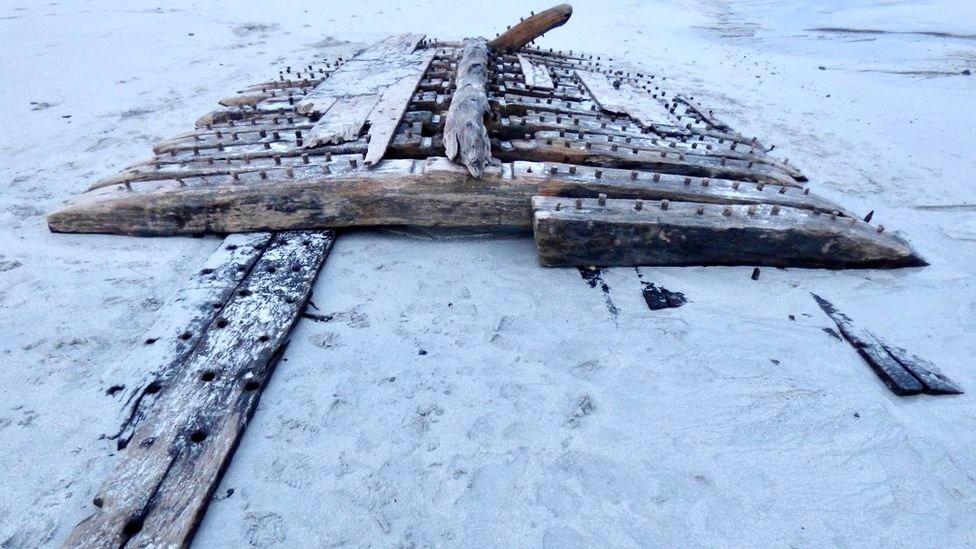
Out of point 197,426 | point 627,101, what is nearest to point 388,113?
point 627,101

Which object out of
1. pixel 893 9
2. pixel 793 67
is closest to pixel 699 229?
pixel 793 67

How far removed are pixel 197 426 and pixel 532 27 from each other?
6.29 meters

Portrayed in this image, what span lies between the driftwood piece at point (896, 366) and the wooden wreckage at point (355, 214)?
0.01 meters

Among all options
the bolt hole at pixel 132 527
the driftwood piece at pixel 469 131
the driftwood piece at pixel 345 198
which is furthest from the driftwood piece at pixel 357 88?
the bolt hole at pixel 132 527

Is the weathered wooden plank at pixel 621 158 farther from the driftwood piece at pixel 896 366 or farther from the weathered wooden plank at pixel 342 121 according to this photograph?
the driftwood piece at pixel 896 366

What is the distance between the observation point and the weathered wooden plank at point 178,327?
2.22 metres

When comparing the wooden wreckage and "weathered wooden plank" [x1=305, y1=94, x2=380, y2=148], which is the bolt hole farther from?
"weathered wooden plank" [x1=305, y1=94, x2=380, y2=148]

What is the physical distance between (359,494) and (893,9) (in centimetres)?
2027

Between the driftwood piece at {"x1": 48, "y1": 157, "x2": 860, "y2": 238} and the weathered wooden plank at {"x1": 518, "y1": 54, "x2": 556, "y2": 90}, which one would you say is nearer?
the driftwood piece at {"x1": 48, "y1": 157, "x2": 860, "y2": 238}

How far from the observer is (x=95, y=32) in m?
9.80

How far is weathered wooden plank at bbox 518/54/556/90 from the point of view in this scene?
5.66m

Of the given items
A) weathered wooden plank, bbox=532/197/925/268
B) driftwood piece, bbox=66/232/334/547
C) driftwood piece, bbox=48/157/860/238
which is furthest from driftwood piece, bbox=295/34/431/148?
weathered wooden plank, bbox=532/197/925/268

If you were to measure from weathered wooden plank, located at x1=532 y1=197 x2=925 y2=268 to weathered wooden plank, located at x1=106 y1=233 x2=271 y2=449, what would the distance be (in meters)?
1.86

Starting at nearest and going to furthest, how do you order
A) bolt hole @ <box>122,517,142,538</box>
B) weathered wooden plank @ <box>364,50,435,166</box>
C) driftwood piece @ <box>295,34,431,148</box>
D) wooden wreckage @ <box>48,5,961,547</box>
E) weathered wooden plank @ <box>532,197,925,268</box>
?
bolt hole @ <box>122,517,142,538</box>
wooden wreckage @ <box>48,5,961,547</box>
weathered wooden plank @ <box>532,197,925,268</box>
weathered wooden plank @ <box>364,50,435,166</box>
driftwood piece @ <box>295,34,431,148</box>
